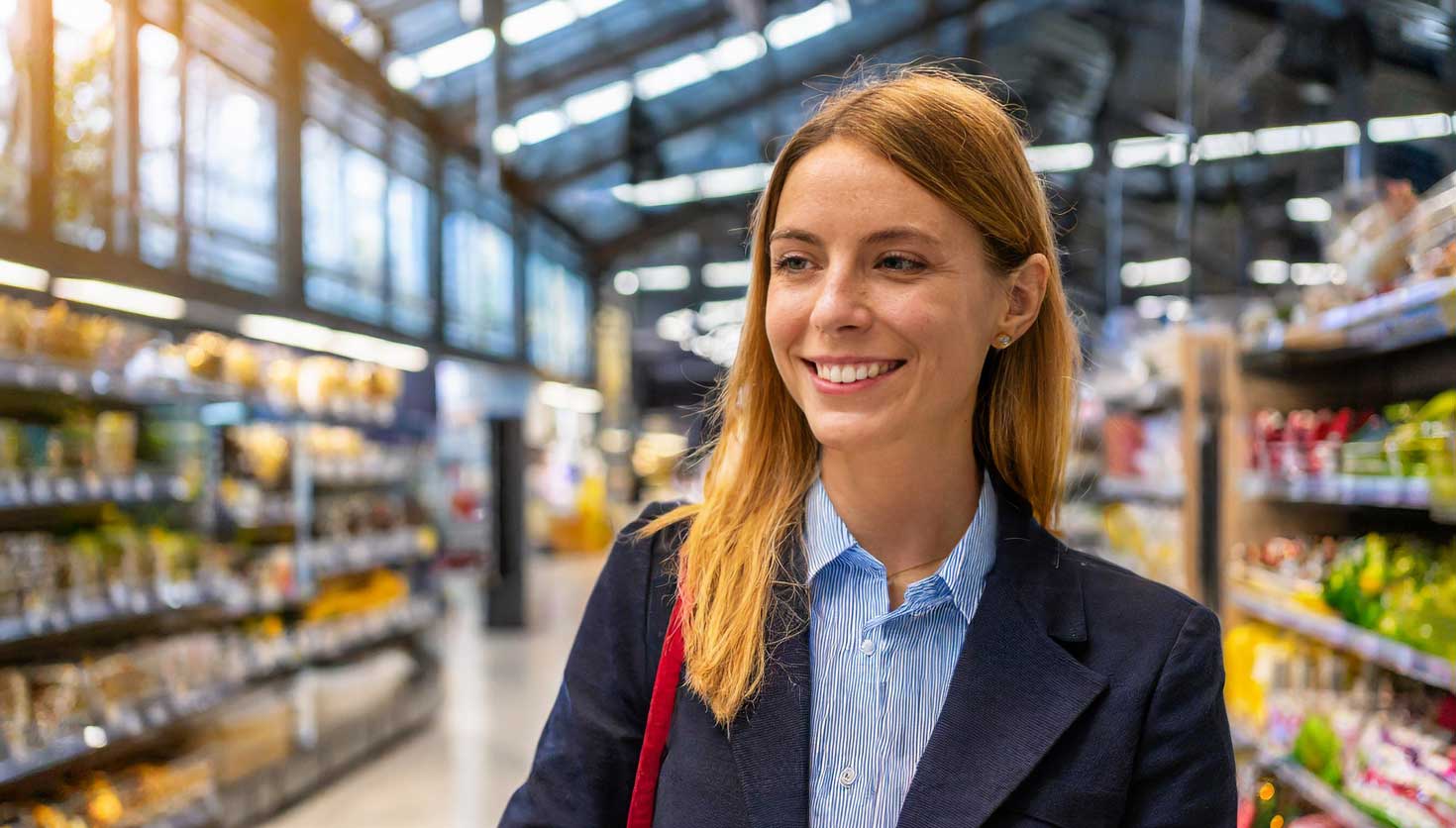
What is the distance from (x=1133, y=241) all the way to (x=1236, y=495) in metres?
14.3

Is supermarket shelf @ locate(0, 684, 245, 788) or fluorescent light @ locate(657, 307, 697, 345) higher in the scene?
fluorescent light @ locate(657, 307, 697, 345)

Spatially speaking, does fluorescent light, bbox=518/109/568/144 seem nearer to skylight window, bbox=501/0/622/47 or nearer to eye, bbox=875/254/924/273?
skylight window, bbox=501/0/622/47

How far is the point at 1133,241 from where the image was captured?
1766 cm

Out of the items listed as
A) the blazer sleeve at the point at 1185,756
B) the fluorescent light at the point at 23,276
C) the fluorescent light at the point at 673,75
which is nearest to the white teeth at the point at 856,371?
the blazer sleeve at the point at 1185,756

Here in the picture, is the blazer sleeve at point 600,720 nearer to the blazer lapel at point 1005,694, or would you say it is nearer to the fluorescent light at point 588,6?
the blazer lapel at point 1005,694

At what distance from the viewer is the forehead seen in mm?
1229

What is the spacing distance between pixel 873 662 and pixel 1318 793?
7.41ft

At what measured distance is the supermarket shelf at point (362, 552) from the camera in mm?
5949

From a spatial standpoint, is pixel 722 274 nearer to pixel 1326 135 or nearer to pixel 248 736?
pixel 1326 135

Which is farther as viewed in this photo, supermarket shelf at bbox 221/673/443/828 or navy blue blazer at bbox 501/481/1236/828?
supermarket shelf at bbox 221/673/443/828

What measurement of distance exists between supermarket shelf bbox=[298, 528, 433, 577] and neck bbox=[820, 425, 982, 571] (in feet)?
16.2

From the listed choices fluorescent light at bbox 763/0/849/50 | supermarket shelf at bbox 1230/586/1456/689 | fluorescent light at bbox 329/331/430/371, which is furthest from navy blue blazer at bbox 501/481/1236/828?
fluorescent light at bbox 763/0/849/50

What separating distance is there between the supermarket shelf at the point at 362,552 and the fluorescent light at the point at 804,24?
22.4 feet

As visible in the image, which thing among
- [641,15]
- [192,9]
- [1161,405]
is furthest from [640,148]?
[1161,405]
